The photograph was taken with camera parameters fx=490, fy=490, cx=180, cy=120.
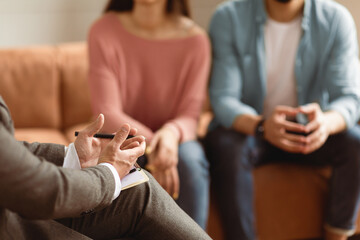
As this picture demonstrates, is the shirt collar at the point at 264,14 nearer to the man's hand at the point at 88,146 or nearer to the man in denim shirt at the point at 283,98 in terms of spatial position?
the man in denim shirt at the point at 283,98

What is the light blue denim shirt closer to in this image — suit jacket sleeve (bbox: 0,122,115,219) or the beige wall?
suit jacket sleeve (bbox: 0,122,115,219)

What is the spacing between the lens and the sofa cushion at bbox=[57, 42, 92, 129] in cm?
180

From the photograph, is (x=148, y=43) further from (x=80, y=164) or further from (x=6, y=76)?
(x=80, y=164)

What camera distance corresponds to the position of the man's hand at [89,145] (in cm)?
78

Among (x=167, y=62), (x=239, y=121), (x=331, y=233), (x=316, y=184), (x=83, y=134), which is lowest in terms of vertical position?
(x=331, y=233)

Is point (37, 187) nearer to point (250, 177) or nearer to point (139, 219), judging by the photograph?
point (139, 219)

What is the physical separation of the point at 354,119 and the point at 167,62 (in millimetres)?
556

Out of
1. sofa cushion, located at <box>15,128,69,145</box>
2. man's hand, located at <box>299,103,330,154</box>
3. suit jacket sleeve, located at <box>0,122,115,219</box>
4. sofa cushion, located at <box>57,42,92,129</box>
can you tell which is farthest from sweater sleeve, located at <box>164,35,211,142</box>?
suit jacket sleeve, located at <box>0,122,115,219</box>

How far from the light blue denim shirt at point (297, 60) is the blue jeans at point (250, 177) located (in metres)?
0.07

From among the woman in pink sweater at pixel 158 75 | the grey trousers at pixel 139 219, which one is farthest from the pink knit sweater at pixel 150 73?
the grey trousers at pixel 139 219

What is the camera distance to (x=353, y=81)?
1.41 m

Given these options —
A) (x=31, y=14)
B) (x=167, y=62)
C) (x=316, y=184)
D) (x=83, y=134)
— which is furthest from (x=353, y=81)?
(x=31, y=14)

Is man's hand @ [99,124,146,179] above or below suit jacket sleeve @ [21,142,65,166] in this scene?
above

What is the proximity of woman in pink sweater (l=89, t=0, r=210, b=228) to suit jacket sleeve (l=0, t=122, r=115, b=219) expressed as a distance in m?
0.60
